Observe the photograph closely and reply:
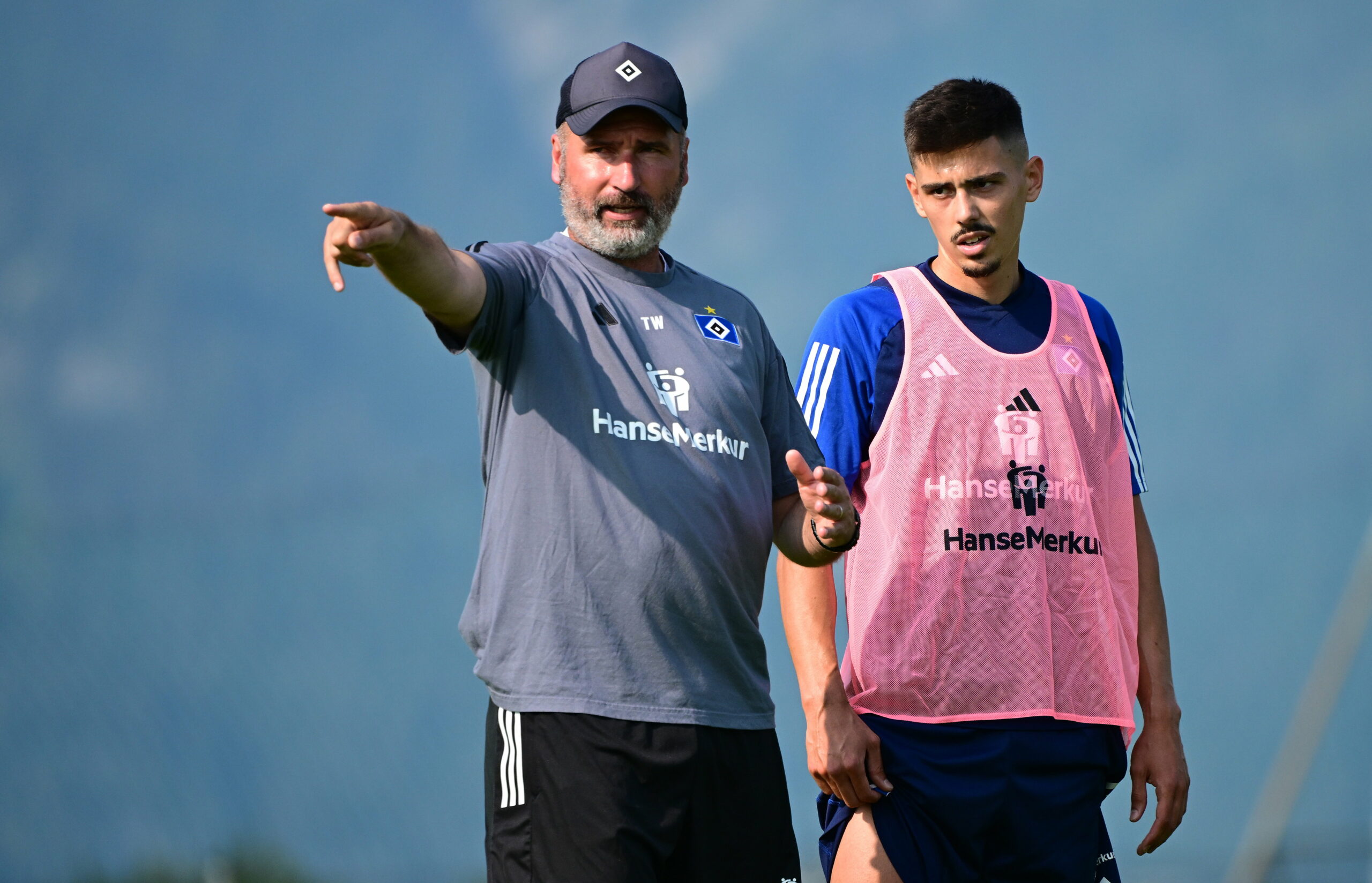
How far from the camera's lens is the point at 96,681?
4812 millimetres

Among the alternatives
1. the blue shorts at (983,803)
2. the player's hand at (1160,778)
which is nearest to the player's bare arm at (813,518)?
the blue shorts at (983,803)

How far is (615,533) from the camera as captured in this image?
1778 mm

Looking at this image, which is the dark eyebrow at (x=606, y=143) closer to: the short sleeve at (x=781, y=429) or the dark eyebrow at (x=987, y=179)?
the short sleeve at (x=781, y=429)

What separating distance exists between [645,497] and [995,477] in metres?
0.76

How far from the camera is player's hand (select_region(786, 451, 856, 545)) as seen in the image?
1.78 m

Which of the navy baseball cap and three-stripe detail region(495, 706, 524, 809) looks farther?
the navy baseball cap

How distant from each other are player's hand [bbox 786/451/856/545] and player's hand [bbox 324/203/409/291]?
0.63 m

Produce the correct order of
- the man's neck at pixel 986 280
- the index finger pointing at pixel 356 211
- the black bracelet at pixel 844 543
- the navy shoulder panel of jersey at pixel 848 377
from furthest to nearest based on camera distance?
the man's neck at pixel 986 280
the navy shoulder panel of jersey at pixel 848 377
the black bracelet at pixel 844 543
the index finger pointing at pixel 356 211

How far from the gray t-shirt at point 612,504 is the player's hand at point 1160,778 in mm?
897

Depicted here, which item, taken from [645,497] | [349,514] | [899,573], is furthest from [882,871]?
[349,514]

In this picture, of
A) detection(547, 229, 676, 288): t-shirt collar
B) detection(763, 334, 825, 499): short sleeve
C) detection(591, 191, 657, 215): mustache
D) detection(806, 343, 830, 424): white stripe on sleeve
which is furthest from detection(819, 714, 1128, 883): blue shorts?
detection(591, 191, 657, 215): mustache

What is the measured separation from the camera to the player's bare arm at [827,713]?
2.11 meters

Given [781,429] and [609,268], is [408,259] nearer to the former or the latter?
[609,268]

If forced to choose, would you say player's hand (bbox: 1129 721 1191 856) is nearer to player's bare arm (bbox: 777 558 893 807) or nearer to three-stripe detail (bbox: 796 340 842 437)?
player's bare arm (bbox: 777 558 893 807)
